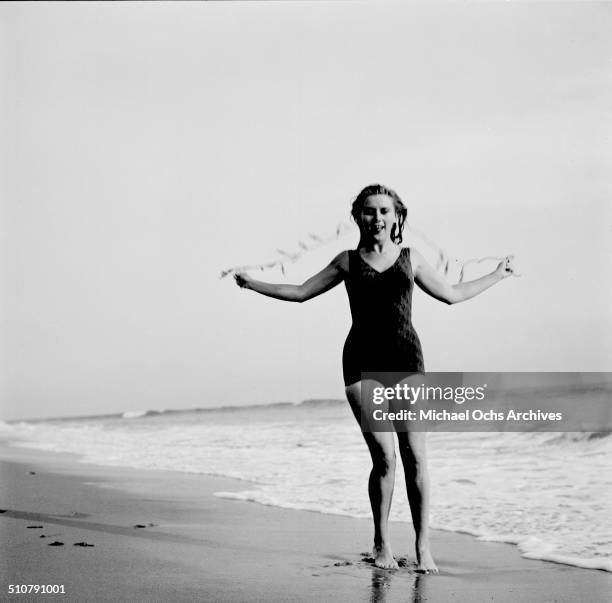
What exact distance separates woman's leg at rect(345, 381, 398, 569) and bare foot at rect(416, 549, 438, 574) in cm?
7

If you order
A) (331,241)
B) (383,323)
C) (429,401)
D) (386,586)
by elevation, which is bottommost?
(386,586)

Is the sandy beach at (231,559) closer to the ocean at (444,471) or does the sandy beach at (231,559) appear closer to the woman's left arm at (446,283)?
the ocean at (444,471)

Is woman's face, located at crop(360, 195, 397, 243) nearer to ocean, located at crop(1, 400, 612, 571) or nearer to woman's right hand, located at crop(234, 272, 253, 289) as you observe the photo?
woman's right hand, located at crop(234, 272, 253, 289)

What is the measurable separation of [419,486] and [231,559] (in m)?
0.58

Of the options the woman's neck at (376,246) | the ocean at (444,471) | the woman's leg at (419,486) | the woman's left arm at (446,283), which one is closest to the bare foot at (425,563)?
the woman's leg at (419,486)

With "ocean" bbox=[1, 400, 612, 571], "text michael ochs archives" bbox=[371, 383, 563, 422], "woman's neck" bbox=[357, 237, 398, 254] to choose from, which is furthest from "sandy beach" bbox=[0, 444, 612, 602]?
"woman's neck" bbox=[357, 237, 398, 254]

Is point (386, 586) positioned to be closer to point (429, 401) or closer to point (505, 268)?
point (429, 401)

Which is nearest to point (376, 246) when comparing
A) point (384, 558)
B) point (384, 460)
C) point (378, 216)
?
point (378, 216)

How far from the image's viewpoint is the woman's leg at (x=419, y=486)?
2297 mm

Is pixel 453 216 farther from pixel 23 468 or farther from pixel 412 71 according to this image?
pixel 23 468

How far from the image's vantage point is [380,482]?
2.35m

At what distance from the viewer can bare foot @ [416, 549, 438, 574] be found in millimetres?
2277

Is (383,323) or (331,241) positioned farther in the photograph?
(331,241)

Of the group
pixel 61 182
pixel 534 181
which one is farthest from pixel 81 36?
pixel 534 181
